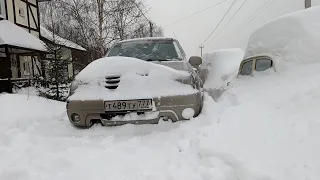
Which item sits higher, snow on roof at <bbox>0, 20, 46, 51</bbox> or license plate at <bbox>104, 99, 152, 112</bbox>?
snow on roof at <bbox>0, 20, 46, 51</bbox>

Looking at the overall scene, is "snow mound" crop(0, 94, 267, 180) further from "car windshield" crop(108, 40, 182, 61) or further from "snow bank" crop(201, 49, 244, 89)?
"snow bank" crop(201, 49, 244, 89)

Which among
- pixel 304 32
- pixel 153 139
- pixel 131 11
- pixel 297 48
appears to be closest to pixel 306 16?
pixel 304 32

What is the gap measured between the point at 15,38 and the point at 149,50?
11316 millimetres

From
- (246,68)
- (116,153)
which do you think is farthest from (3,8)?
(116,153)

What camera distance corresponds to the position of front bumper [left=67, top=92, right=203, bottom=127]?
3473 mm

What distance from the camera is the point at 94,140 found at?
3.34 metres

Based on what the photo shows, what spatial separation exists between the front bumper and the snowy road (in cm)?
10

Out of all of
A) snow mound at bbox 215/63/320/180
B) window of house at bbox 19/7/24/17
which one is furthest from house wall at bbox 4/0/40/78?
snow mound at bbox 215/63/320/180

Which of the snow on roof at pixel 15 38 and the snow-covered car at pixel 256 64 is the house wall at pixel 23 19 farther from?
the snow-covered car at pixel 256 64

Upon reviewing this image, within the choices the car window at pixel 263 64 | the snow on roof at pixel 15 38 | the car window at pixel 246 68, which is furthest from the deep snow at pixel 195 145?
the snow on roof at pixel 15 38

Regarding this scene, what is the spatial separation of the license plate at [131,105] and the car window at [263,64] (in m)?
3.39

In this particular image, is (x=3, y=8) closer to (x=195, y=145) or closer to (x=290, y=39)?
(x=290, y=39)

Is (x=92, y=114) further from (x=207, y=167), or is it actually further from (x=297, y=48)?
(x=297, y=48)

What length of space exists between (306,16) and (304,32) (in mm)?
622
